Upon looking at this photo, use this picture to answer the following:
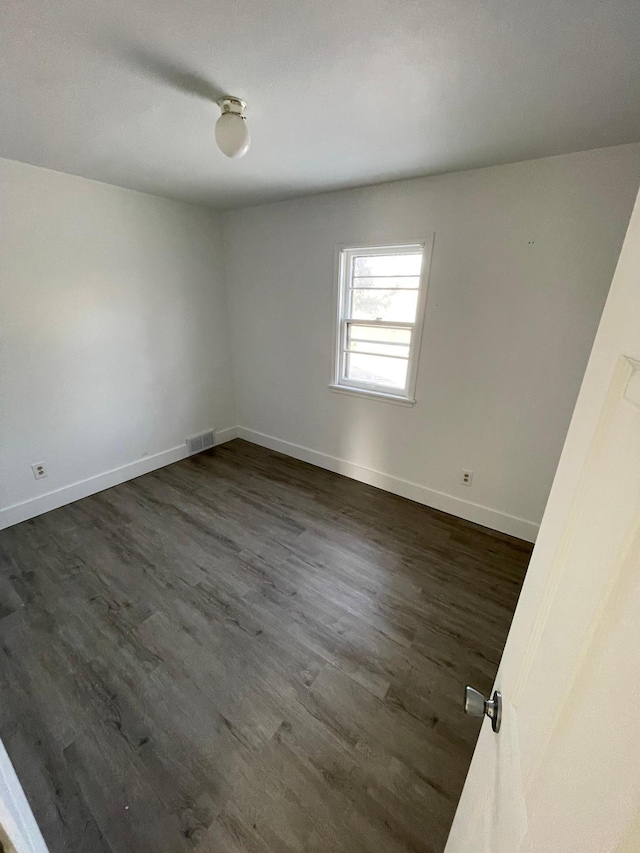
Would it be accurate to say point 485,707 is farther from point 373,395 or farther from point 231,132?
point 373,395

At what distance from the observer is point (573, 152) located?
1747 millimetres

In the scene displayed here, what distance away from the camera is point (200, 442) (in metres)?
3.64

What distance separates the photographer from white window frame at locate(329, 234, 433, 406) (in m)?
2.37

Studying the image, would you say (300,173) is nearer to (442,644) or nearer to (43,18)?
(43,18)

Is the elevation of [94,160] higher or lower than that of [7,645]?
higher

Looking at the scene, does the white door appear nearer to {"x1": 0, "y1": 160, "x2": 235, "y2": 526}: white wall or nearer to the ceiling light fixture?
the ceiling light fixture

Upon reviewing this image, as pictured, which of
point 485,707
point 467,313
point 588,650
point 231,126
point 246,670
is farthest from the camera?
point 467,313

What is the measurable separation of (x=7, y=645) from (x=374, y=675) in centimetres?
178

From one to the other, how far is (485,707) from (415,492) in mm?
2195

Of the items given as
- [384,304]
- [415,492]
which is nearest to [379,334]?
[384,304]

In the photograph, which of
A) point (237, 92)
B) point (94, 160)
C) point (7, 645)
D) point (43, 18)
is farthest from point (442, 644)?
point (94, 160)

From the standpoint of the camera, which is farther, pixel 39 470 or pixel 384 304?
pixel 384 304

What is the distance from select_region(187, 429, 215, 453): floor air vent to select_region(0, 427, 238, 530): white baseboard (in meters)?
0.07

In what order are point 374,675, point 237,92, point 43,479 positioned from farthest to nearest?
1. point 43,479
2. point 374,675
3. point 237,92
